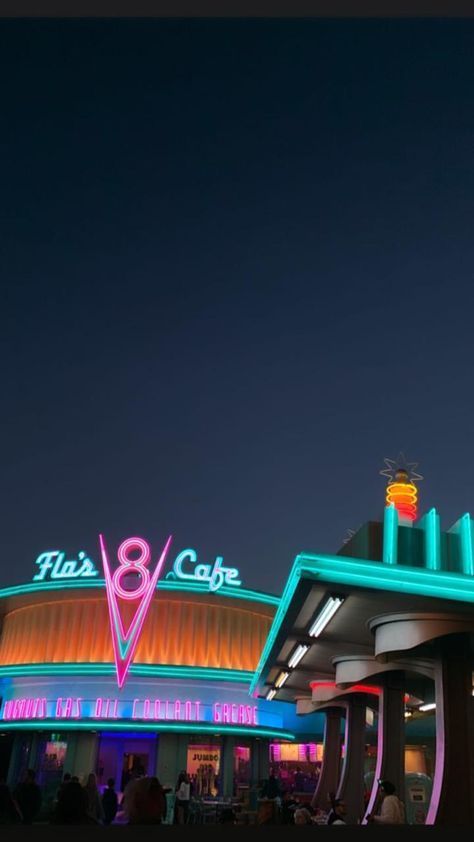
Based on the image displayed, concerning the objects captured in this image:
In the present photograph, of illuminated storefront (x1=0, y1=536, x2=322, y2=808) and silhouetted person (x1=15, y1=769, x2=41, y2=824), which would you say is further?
illuminated storefront (x1=0, y1=536, x2=322, y2=808)

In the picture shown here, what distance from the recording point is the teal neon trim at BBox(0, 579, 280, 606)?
1420 inches

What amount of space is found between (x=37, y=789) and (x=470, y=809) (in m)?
7.79

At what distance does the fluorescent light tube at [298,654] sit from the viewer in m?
19.6

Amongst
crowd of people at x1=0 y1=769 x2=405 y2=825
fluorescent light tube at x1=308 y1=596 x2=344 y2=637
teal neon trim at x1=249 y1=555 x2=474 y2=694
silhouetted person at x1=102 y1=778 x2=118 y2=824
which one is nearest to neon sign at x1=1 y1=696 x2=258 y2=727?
silhouetted person at x1=102 y1=778 x2=118 y2=824

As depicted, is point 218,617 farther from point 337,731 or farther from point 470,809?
point 470,809

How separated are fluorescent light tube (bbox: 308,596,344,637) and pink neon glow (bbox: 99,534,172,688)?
60.0 ft

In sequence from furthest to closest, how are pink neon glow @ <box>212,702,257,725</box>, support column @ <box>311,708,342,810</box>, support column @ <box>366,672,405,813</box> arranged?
pink neon glow @ <box>212,702,257,725</box>, support column @ <box>311,708,342,810</box>, support column @ <box>366,672,405,813</box>

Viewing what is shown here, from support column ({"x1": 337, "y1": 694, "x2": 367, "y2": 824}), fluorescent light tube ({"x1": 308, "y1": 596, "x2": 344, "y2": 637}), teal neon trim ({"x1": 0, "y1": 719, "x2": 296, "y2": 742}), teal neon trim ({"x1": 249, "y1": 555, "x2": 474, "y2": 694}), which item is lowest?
support column ({"x1": 337, "y1": 694, "x2": 367, "y2": 824})

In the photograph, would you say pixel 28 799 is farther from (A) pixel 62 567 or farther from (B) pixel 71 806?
(A) pixel 62 567

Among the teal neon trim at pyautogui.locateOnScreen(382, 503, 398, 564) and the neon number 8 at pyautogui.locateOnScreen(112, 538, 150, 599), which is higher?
the neon number 8 at pyautogui.locateOnScreen(112, 538, 150, 599)

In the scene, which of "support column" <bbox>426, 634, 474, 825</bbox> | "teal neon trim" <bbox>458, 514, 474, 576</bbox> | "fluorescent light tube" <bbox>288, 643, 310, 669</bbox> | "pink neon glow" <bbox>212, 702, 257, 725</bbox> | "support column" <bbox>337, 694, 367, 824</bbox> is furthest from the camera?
"pink neon glow" <bbox>212, 702, 257, 725</bbox>

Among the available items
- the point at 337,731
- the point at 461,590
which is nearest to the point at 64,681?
the point at 337,731

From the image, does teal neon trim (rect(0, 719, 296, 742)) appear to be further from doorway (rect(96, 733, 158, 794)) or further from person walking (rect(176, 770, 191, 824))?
person walking (rect(176, 770, 191, 824))

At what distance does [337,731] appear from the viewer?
30.0 metres
